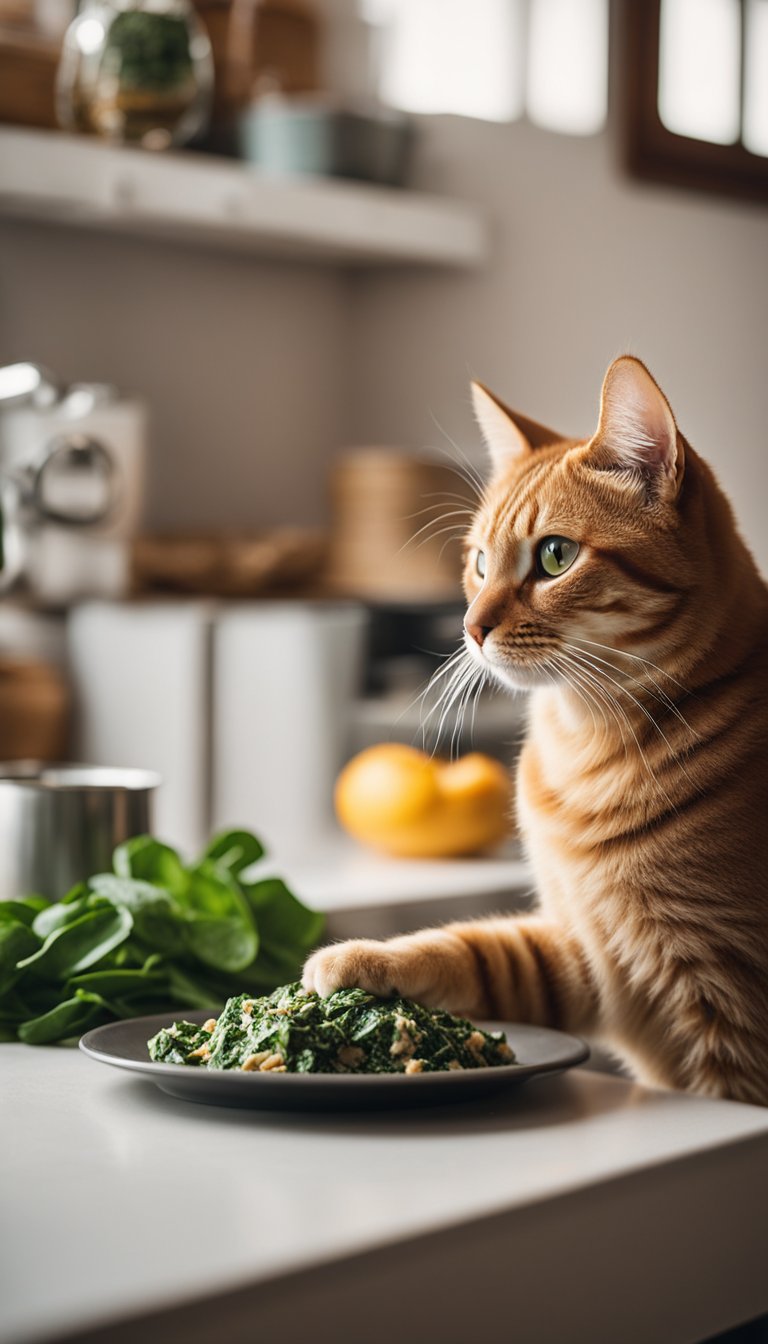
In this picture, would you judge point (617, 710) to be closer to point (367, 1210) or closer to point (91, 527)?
point (367, 1210)

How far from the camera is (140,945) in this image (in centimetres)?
110

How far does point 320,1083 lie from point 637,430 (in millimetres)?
422

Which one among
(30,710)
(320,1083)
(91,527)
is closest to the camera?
(320,1083)

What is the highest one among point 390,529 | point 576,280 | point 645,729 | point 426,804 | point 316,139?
point 316,139

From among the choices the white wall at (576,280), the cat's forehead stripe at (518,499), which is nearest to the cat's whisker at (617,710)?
the cat's forehead stripe at (518,499)

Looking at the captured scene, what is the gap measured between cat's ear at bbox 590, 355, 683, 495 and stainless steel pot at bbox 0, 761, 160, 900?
0.54 meters

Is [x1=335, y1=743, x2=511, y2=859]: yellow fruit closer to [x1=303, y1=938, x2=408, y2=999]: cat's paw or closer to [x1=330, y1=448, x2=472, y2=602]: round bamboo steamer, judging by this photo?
[x1=330, y1=448, x2=472, y2=602]: round bamboo steamer

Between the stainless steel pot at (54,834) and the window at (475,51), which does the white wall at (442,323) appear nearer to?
the window at (475,51)

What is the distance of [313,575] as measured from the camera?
2646 millimetres

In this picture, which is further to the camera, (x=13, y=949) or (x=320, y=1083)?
(x=13, y=949)

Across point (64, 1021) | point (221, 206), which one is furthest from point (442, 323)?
point (64, 1021)

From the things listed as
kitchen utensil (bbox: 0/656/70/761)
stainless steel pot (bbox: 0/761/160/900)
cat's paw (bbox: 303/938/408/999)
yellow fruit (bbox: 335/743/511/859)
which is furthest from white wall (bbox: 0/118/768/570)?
cat's paw (bbox: 303/938/408/999)

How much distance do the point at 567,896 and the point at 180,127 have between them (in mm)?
1699

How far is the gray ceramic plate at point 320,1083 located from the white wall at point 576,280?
6.79 feet
